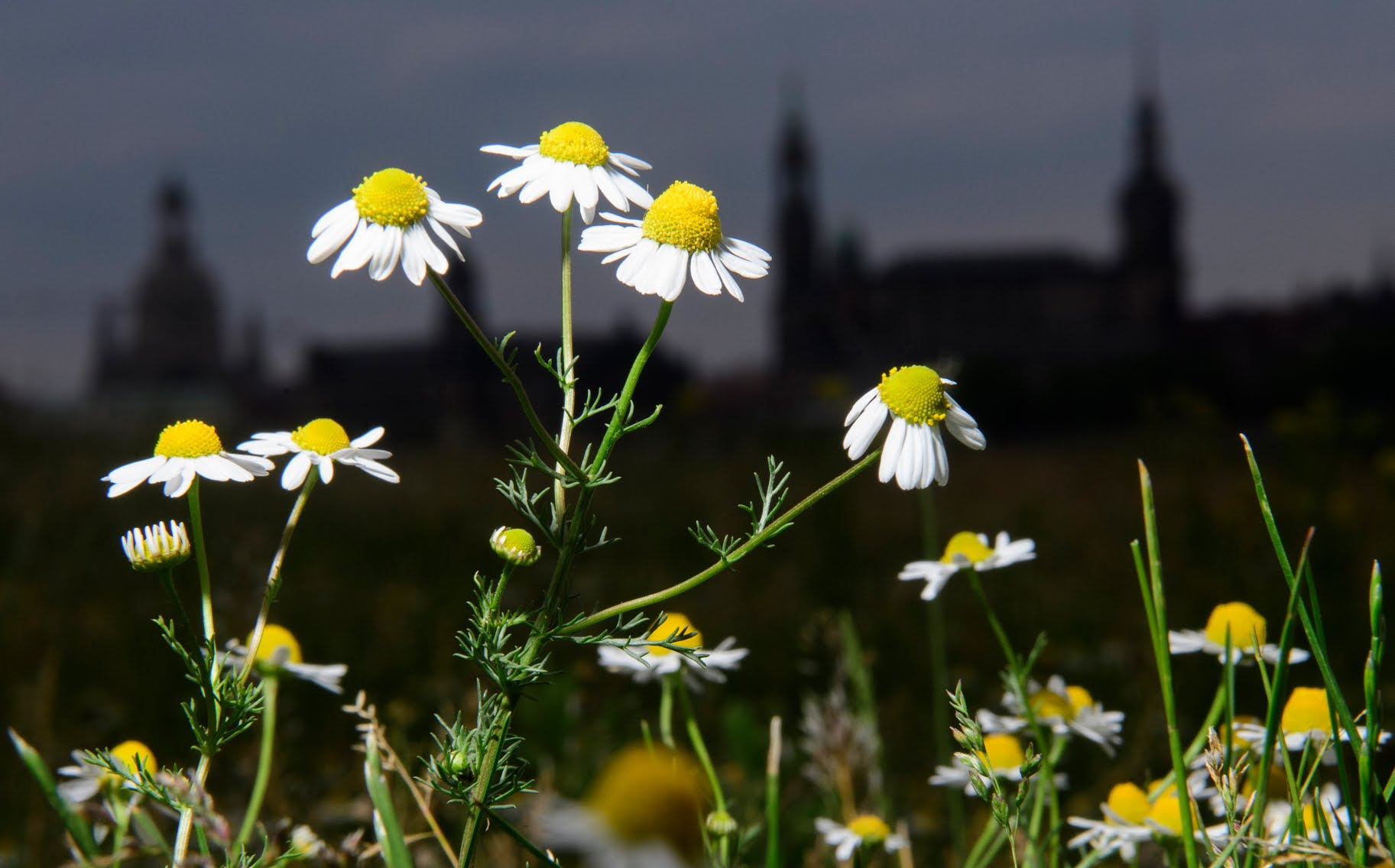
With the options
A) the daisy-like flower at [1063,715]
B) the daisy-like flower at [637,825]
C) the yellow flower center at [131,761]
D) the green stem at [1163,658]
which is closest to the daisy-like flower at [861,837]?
the daisy-like flower at [1063,715]

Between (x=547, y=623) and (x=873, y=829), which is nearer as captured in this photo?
(x=547, y=623)

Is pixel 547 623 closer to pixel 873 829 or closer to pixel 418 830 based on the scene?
pixel 873 829

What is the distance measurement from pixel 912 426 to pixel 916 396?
20 millimetres

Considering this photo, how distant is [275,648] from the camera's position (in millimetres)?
867

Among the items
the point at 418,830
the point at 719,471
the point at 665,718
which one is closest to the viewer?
the point at 665,718

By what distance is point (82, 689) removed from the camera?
3484mm

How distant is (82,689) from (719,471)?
7195 mm

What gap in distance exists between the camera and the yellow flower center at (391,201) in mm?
713

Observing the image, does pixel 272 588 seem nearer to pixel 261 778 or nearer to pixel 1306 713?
pixel 261 778

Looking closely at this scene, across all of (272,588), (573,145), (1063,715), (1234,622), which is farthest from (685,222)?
(1234,622)

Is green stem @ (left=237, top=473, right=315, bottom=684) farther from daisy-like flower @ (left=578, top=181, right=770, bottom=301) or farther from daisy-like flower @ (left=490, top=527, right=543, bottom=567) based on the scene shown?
daisy-like flower @ (left=578, top=181, right=770, bottom=301)

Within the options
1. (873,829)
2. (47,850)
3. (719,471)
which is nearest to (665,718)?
(873,829)

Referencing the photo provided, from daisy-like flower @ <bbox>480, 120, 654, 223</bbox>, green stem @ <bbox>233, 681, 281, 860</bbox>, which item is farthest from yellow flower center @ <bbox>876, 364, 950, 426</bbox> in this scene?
green stem @ <bbox>233, 681, 281, 860</bbox>

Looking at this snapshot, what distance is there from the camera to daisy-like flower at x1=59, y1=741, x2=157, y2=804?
0.72m
